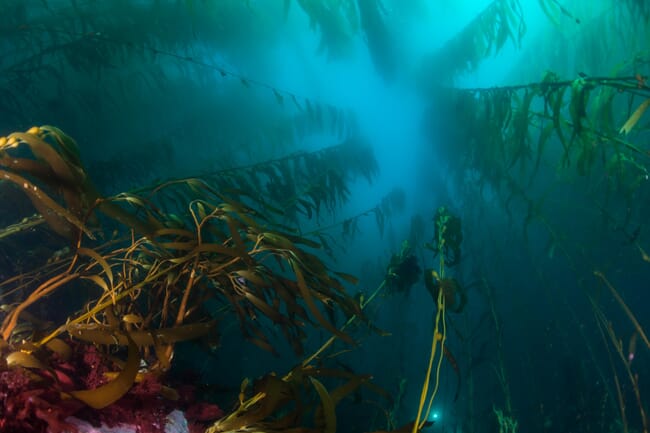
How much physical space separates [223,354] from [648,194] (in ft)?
21.8

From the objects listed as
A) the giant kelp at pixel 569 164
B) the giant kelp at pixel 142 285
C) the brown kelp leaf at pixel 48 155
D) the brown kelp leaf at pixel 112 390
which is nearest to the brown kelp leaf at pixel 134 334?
the giant kelp at pixel 142 285

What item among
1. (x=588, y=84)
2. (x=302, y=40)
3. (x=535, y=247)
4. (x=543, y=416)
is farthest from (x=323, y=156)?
(x=302, y=40)

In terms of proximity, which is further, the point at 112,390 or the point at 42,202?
the point at 42,202

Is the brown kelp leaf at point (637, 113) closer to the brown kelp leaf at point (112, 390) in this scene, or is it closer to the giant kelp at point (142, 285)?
the giant kelp at point (142, 285)

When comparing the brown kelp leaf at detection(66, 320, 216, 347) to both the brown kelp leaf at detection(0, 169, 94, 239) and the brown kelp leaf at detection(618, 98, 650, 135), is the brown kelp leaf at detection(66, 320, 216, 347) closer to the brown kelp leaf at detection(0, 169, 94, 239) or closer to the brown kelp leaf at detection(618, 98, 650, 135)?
the brown kelp leaf at detection(0, 169, 94, 239)


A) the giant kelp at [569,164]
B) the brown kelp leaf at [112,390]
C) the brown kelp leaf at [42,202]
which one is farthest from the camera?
the giant kelp at [569,164]

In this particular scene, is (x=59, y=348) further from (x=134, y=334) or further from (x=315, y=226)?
(x=315, y=226)

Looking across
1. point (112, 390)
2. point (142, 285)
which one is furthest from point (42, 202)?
point (112, 390)

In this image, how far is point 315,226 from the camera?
246 inches

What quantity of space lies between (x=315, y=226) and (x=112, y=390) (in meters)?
5.43

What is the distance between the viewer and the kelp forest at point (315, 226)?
1.15 m

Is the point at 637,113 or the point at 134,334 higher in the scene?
the point at 637,113

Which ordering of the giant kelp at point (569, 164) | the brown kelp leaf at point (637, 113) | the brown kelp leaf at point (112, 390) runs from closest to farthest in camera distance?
the brown kelp leaf at point (112, 390), the brown kelp leaf at point (637, 113), the giant kelp at point (569, 164)

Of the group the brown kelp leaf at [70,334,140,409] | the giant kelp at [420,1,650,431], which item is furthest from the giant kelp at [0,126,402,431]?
the giant kelp at [420,1,650,431]
